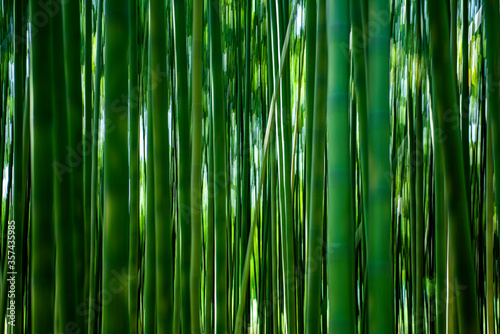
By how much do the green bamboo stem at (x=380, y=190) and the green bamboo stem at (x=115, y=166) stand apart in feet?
0.62

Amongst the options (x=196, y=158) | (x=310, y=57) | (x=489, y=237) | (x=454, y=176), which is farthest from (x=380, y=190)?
(x=489, y=237)

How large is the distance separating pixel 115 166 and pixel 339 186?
171 millimetres

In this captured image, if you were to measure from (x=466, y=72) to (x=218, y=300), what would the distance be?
20.6 inches

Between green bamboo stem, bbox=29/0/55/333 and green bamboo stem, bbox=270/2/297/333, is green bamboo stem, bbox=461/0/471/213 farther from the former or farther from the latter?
green bamboo stem, bbox=29/0/55/333

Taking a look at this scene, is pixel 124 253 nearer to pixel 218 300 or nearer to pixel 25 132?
pixel 218 300

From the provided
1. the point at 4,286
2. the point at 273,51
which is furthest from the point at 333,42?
the point at 4,286

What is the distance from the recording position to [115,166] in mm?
344

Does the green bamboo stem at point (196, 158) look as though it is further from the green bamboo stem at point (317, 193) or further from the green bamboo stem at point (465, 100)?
the green bamboo stem at point (465, 100)

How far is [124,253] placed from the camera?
0.34 m

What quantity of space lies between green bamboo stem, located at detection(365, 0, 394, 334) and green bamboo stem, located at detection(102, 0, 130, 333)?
0.19 metres

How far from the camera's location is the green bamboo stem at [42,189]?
0.38 metres

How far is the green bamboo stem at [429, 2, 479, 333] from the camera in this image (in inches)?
16.5

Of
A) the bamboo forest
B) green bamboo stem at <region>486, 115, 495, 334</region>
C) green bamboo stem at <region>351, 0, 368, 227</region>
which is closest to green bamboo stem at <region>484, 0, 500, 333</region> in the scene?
the bamboo forest

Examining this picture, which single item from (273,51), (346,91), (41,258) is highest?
(273,51)
